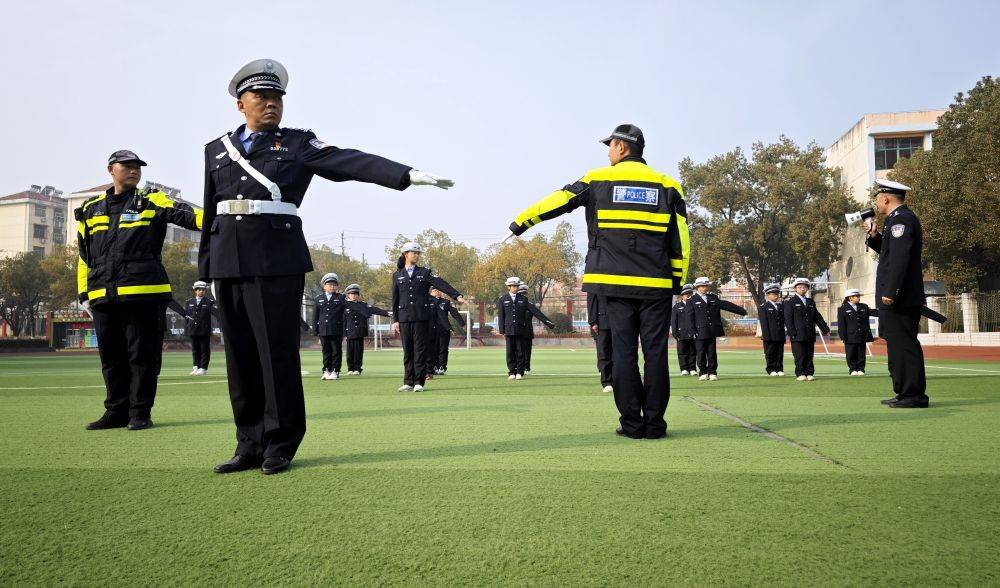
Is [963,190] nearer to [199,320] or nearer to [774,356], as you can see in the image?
[774,356]

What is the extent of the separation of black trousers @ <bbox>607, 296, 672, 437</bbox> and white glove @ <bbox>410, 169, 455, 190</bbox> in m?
1.67

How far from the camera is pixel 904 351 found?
7176 mm

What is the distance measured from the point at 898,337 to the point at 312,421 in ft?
18.7

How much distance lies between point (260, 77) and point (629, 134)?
2.54 m

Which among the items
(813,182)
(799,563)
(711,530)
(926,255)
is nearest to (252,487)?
(711,530)

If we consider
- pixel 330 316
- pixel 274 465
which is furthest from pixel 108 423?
pixel 330 316

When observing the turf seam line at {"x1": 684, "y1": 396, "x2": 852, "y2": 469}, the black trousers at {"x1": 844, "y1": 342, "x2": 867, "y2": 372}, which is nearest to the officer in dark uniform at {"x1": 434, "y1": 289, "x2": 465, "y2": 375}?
the black trousers at {"x1": 844, "y1": 342, "x2": 867, "y2": 372}

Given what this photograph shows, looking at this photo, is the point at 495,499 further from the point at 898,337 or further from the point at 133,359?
the point at 898,337

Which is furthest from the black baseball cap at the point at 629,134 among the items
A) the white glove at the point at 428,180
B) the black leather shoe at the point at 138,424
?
the black leather shoe at the point at 138,424

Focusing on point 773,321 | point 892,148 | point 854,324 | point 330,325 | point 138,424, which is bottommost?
point 138,424

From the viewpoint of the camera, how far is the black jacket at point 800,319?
43.1 feet

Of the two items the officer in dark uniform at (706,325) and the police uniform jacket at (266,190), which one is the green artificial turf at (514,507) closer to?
the police uniform jacket at (266,190)

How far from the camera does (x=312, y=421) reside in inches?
242

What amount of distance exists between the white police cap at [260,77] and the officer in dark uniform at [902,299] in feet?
18.9
